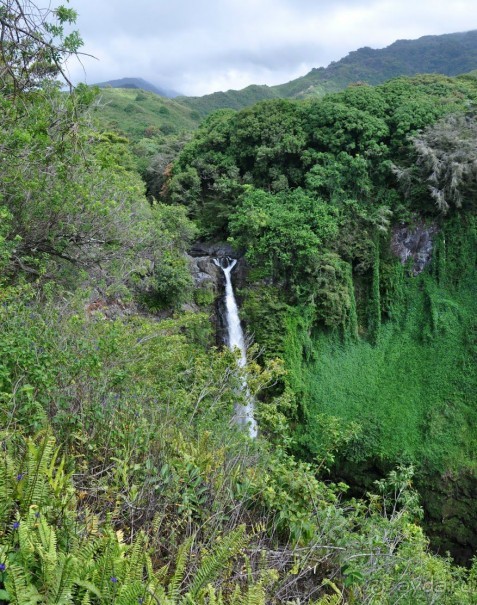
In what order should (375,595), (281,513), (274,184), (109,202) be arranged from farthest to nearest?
(274,184) → (109,202) → (281,513) → (375,595)

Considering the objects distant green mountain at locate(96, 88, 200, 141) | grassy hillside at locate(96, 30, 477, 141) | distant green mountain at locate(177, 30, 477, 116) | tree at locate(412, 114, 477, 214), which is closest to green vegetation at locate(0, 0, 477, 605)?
tree at locate(412, 114, 477, 214)

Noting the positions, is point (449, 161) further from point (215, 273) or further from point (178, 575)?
point (178, 575)

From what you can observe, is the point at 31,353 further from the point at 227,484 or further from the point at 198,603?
the point at 198,603

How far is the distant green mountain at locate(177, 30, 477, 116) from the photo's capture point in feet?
195

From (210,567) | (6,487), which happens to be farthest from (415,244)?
(6,487)

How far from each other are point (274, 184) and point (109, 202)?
940 centimetres

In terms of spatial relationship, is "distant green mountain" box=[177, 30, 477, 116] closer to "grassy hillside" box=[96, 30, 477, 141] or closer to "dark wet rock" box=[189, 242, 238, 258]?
"grassy hillside" box=[96, 30, 477, 141]

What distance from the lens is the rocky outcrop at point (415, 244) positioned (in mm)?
15172

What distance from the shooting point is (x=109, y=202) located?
769 centimetres

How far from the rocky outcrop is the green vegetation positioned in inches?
11.6

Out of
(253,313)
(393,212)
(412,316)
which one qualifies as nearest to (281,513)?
(253,313)

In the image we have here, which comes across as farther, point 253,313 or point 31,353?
point 253,313

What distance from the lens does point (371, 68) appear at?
66.2 m

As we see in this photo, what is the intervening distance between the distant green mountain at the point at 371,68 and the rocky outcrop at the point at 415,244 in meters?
46.2
